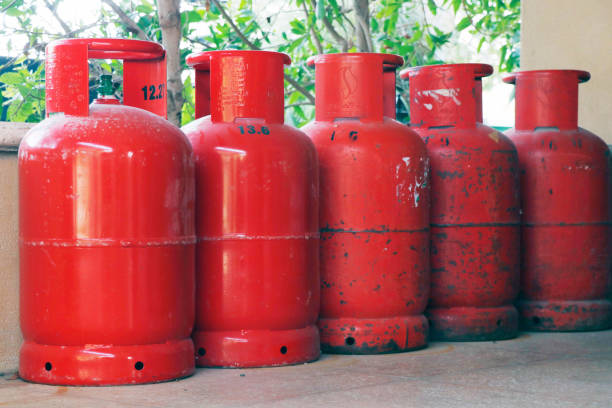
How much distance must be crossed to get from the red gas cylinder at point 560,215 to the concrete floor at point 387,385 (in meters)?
0.93

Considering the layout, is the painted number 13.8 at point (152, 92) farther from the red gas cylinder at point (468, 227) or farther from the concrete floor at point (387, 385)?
the red gas cylinder at point (468, 227)

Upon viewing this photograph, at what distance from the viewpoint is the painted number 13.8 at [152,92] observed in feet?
14.9

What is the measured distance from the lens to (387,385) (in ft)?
13.0

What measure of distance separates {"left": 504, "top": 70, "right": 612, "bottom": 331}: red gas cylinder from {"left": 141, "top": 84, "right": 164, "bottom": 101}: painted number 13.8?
240 centimetres

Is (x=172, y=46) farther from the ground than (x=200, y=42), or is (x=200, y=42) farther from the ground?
(x=200, y=42)

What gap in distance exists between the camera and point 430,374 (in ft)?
13.9

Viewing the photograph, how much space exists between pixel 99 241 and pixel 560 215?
307 centimetres

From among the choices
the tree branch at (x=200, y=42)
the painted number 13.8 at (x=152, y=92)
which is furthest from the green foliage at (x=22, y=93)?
the painted number 13.8 at (x=152, y=92)

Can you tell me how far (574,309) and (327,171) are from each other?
6.36ft

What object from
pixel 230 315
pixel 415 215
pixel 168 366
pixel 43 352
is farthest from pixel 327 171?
pixel 43 352

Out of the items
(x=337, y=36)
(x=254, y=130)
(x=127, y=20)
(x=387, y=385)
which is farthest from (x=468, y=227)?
(x=337, y=36)

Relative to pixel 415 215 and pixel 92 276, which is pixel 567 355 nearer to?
pixel 415 215

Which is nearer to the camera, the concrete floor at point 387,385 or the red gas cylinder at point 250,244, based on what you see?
the concrete floor at point 387,385

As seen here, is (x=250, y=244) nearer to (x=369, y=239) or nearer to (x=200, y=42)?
(x=369, y=239)
